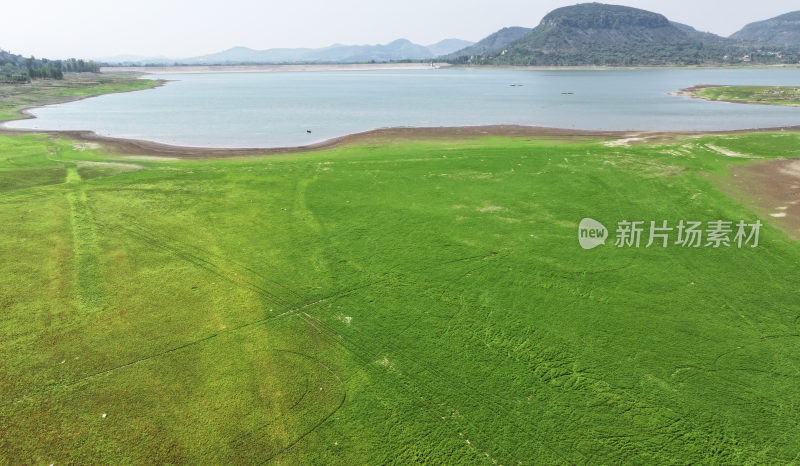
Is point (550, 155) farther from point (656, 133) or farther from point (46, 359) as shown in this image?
point (46, 359)

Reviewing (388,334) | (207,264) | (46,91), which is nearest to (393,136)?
(207,264)

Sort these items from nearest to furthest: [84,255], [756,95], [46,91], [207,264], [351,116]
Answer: [207,264] < [84,255] < [351,116] < [756,95] < [46,91]

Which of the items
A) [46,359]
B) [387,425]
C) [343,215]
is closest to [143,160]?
[343,215]

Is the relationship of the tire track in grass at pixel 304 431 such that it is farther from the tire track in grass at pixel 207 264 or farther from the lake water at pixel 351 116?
the lake water at pixel 351 116

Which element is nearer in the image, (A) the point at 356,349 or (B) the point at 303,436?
(B) the point at 303,436
